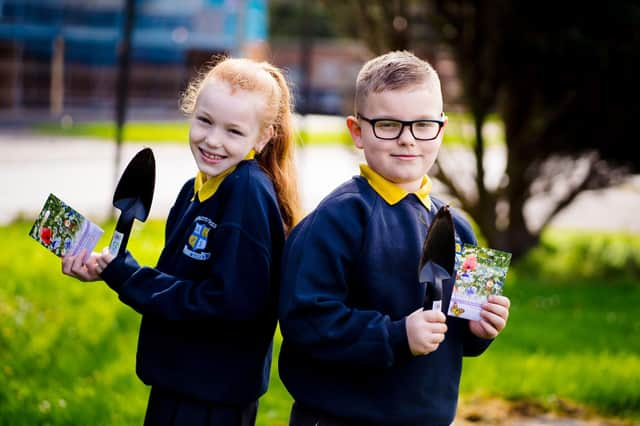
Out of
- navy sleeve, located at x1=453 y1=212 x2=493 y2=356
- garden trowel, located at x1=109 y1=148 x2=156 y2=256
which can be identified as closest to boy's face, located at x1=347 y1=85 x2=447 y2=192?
navy sleeve, located at x1=453 y1=212 x2=493 y2=356

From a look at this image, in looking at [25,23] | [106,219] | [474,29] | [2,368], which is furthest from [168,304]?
[25,23]

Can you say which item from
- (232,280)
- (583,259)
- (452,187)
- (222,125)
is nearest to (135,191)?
(222,125)

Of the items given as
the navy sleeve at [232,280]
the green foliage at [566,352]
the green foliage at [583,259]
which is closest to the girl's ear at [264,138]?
the navy sleeve at [232,280]

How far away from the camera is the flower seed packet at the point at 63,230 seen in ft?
7.95

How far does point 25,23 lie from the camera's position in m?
25.7

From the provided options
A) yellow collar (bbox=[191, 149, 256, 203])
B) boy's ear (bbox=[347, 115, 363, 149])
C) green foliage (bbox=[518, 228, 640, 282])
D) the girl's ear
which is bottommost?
green foliage (bbox=[518, 228, 640, 282])

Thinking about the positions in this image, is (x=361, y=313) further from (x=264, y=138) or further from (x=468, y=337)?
(x=264, y=138)

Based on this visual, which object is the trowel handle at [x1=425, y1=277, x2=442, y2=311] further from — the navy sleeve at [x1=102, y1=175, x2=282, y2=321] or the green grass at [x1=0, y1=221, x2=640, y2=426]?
the green grass at [x1=0, y1=221, x2=640, y2=426]

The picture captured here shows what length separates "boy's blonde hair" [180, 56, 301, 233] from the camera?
96.9 inches

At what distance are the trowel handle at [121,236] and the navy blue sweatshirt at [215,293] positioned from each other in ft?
0.11

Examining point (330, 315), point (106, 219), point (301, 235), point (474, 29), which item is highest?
point (474, 29)

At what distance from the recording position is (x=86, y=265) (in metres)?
2.47

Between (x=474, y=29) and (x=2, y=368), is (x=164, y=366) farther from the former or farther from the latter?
(x=474, y=29)

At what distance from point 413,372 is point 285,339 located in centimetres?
34
